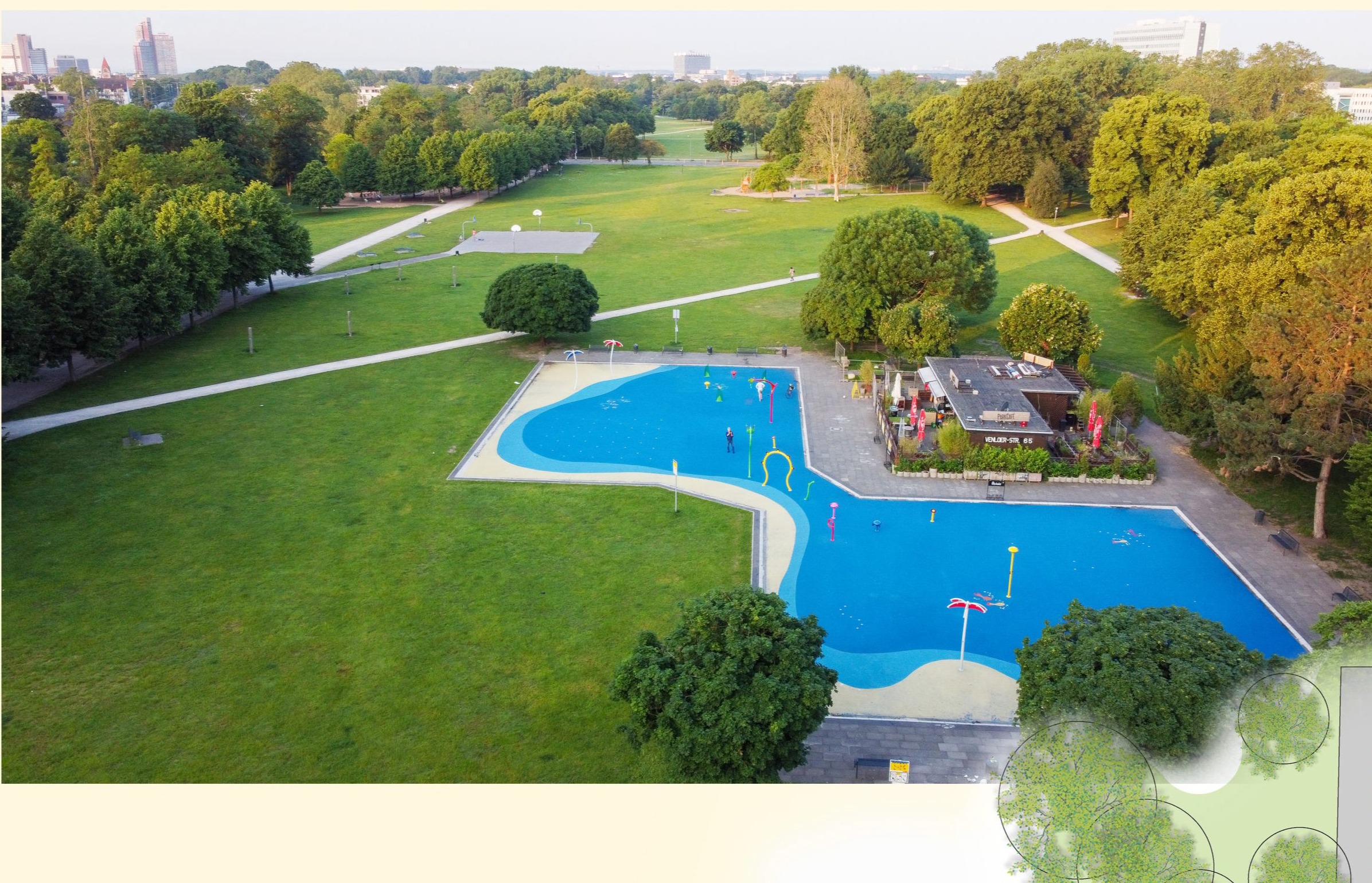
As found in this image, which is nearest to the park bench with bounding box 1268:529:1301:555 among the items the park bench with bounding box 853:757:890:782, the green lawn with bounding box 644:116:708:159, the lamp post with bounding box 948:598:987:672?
the lamp post with bounding box 948:598:987:672

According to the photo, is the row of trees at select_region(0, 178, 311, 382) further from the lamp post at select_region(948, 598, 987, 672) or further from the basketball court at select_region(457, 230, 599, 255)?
the lamp post at select_region(948, 598, 987, 672)

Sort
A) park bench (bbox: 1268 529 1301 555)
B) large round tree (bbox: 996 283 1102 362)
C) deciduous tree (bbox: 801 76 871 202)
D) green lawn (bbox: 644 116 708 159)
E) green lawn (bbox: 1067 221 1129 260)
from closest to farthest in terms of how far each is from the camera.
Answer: park bench (bbox: 1268 529 1301 555) < large round tree (bbox: 996 283 1102 362) < green lawn (bbox: 1067 221 1129 260) < deciduous tree (bbox: 801 76 871 202) < green lawn (bbox: 644 116 708 159)

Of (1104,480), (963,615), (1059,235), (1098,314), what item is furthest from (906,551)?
(1059,235)

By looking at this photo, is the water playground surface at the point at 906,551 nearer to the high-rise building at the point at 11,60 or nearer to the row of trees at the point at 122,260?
the row of trees at the point at 122,260

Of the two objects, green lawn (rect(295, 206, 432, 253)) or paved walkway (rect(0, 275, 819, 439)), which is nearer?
paved walkway (rect(0, 275, 819, 439))

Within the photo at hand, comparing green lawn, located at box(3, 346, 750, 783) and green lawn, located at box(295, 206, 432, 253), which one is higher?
green lawn, located at box(295, 206, 432, 253)

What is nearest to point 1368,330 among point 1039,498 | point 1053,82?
point 1039,498
